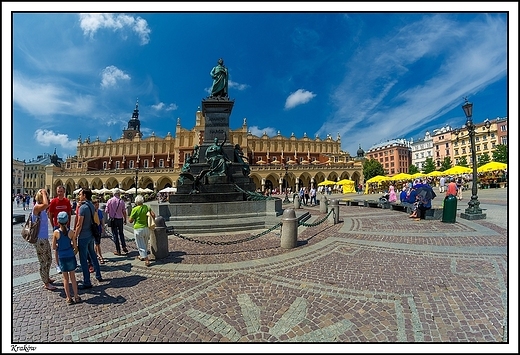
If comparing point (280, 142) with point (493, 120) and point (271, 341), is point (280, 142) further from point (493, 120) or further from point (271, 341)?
point (271, 341)

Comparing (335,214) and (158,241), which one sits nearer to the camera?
(158,241)

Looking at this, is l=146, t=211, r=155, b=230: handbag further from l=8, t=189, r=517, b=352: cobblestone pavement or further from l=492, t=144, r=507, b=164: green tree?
l=492, t=144, r=507, b=164: green tree

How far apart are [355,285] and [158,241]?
444 cm

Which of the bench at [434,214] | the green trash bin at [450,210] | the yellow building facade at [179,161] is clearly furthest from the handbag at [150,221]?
the yellow building facade at [179,161]

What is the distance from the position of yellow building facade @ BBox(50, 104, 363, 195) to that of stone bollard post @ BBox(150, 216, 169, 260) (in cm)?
4423

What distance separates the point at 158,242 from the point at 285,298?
351cm

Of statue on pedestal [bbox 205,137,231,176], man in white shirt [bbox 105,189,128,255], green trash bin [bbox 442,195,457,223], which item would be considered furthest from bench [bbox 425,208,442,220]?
man in white shirt [bbox 105,189,128,255]

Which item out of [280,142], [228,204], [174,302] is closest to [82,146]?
[280,142]

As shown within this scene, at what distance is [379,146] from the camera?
108 metres

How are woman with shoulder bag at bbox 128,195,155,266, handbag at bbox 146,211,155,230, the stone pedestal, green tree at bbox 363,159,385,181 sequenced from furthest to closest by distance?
green tree at bbox 363,159,385,181
the stone pedestal
handbag at bbox 146,211,155,230
woman with shoulder bag at bbox 128,195,155,266

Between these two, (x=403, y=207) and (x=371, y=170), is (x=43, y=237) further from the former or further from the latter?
(x=371, y=170)

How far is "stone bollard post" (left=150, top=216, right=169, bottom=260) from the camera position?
217 inches

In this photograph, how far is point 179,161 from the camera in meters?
59.5

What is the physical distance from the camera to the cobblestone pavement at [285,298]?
277cm
